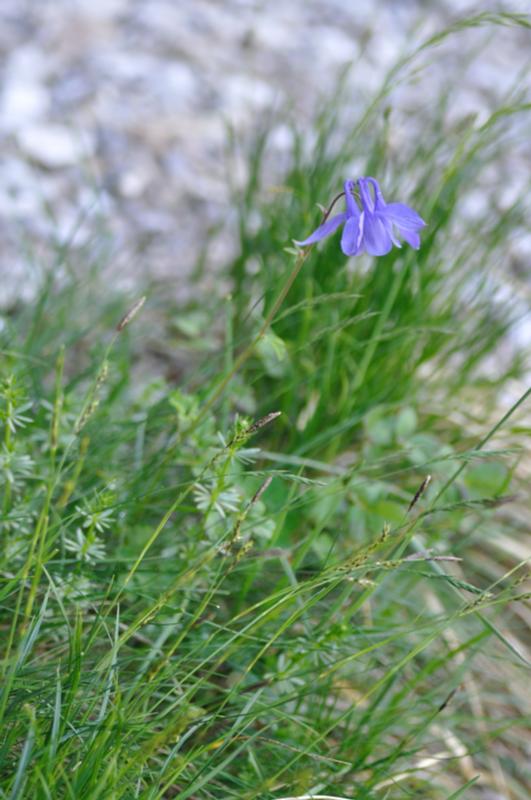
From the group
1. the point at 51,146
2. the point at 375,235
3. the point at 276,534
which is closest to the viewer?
the point at 375,235

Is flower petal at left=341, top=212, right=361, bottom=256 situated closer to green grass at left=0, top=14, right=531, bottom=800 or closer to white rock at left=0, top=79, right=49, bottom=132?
green grass at left=0, top=14, right=531, bottom=800

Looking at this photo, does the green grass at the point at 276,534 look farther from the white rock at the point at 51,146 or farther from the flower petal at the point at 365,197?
the white rock at the point at 51,146

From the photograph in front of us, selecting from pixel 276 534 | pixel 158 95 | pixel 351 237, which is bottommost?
pixel 158 95

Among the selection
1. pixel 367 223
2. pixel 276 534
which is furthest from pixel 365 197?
pixel 276 534

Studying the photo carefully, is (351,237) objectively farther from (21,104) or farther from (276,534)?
(21,104)

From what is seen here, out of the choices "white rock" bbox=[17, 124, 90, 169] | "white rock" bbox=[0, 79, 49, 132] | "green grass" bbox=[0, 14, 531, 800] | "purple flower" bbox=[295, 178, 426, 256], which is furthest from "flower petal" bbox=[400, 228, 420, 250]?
"white rock" bbox=[0, 79, 49, 132]

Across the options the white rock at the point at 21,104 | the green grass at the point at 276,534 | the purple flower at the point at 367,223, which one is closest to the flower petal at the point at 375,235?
the purple flower at the point at 367,223
